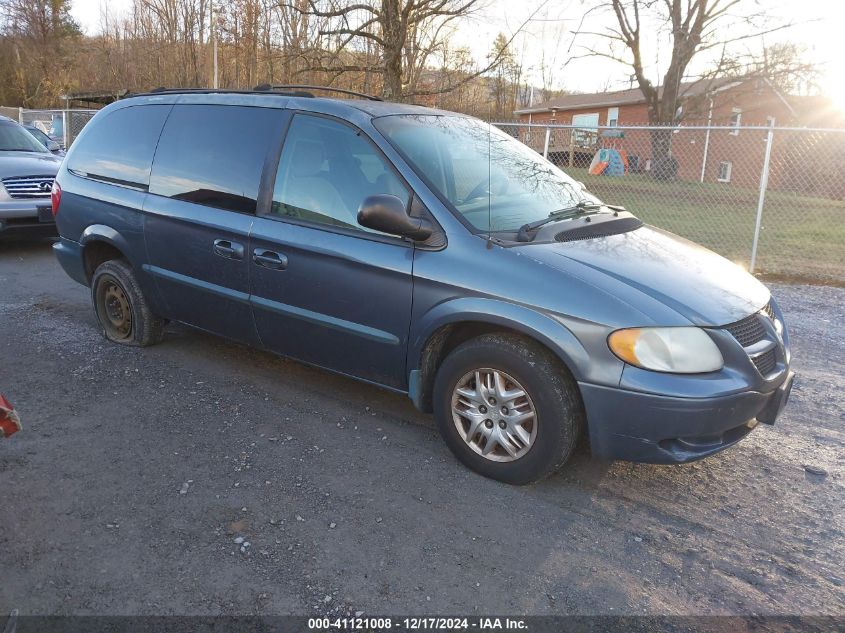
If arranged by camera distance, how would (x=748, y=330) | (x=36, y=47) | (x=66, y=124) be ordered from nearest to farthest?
(x=748, y=330) → (x=66, y=124) → (x=36, y=47)

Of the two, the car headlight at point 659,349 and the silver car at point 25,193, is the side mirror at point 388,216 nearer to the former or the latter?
the car headlight at point 659,349

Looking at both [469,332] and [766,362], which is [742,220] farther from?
[469,332]

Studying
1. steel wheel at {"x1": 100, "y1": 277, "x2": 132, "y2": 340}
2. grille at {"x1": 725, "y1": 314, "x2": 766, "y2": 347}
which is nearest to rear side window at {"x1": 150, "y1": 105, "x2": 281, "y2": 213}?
→ steel wheel at {"x1": 100, "y1": 277, "x2": 132, "y2": 340}

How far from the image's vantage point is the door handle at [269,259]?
384 centimetres

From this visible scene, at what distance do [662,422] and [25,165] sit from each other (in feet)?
29.2

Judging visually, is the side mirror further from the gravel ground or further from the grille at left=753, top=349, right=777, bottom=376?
the grille at left=753, top=349, right=777, bottom=376

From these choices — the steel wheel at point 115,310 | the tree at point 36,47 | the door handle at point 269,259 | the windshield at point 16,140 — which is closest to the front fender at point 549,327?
the door handle at point 269,259

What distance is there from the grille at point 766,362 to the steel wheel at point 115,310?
14.1ft

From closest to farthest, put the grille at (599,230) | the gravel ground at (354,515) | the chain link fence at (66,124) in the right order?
the gravel ground at (354,515), the grille at (599,230), the chain link fence at (66,124)

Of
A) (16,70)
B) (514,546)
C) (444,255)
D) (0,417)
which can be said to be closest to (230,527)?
(0,417)

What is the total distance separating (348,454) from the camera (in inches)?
142

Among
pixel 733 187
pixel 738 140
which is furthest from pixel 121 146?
pixel 738 140

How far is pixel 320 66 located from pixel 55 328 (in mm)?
10116

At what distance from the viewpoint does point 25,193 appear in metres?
8.42
